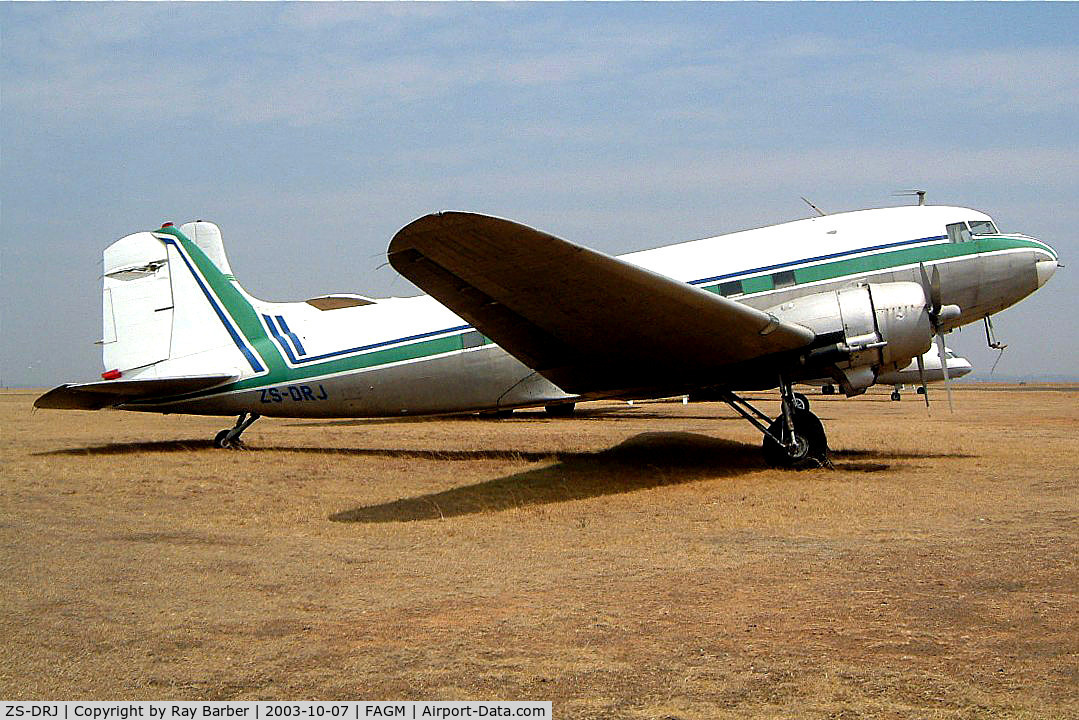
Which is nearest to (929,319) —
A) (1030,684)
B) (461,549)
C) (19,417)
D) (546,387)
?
(546,387)

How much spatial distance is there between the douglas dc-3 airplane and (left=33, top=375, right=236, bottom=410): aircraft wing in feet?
0.10

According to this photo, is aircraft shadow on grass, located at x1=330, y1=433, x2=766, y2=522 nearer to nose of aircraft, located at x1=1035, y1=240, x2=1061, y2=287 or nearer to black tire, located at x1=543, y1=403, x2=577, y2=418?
nose of aircraft, located at x1=1035, y1=240, x2=1061, y2=287

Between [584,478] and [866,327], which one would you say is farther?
[584,478]

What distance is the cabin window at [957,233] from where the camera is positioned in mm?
11945

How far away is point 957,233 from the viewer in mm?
11977

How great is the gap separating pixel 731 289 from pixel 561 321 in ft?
10.0

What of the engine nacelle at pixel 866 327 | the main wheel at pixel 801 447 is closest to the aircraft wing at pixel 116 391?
the main wheel at pixel 801 447

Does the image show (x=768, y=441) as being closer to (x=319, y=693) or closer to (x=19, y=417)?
(x=319, y=693)

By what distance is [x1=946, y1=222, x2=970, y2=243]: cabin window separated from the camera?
1195 cm

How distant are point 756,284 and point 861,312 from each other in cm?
160

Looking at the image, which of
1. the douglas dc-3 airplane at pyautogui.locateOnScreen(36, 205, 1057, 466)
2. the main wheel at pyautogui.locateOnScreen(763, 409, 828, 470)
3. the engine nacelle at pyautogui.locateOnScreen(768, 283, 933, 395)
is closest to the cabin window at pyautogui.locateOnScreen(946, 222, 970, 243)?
the douglas dc-3 airplane at pyautogui.locateOnScreen(36, 205, 1057, 466)

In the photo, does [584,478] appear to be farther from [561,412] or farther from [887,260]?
[561,412]

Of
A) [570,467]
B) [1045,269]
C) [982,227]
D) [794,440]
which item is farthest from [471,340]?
[1045,269]

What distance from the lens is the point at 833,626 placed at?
14.8 ft
